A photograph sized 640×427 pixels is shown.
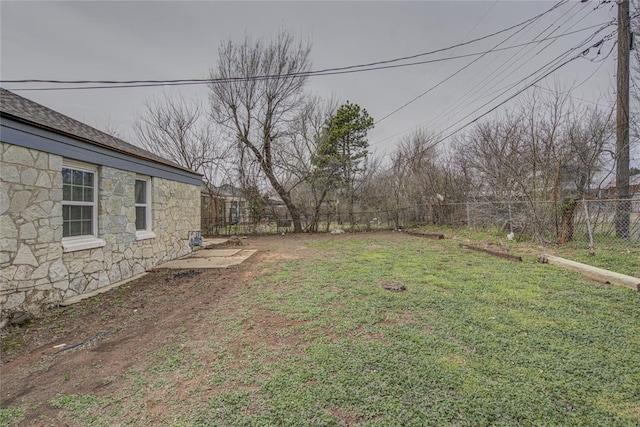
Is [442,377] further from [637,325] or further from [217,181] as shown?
[217,181]

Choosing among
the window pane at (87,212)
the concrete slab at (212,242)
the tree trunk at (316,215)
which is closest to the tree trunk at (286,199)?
the tree trunk at (316,215)

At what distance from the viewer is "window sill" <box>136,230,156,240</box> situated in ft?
18.6

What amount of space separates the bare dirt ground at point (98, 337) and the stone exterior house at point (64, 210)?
1.59 feet

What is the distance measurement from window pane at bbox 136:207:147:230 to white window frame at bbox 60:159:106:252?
4.11 feet

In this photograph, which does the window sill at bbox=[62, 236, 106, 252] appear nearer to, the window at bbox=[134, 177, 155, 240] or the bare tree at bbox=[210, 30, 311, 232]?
the window at bbox=[134, 177, 155, 240]

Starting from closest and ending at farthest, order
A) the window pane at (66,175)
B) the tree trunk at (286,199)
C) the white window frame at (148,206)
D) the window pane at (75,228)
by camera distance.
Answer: the window pane at (66,175) < the window pane at (75,228) < the white window frame at (148,206) < the tree trunk at (286,199)

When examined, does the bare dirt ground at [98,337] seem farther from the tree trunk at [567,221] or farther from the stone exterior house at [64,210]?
the tree trunk at [567,221]

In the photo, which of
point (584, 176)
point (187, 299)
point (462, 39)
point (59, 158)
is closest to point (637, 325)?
point (187, 299)

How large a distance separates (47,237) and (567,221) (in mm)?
10824

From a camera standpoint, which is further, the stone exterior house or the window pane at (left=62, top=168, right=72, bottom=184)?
the window pane at (left=62, top=168, right=72, bottom=184)

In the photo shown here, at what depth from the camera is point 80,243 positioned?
422 cm

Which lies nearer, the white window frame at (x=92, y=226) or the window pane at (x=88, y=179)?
the white window frame at (x=92, y=226)

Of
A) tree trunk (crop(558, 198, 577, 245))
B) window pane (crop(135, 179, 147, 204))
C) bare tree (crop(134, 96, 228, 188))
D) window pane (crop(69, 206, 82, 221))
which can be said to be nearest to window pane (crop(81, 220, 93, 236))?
window pane (crop(69, 206, 82, 221))

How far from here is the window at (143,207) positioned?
5.89 m
